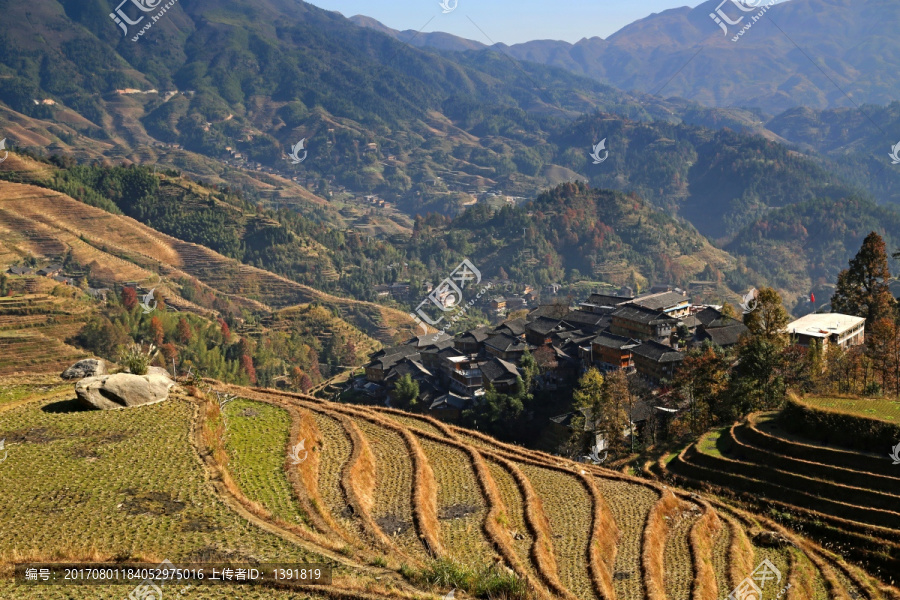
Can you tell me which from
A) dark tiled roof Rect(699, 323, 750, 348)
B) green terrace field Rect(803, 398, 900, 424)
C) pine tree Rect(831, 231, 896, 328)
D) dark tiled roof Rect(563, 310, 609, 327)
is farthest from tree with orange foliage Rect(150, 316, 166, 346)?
green terrace field Rect(803, 398, 900, 424)

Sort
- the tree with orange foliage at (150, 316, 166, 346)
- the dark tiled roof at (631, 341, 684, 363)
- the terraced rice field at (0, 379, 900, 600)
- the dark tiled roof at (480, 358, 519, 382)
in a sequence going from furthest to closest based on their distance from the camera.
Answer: the tree with orange foliage at (150, 316, 166, 346)
the dark tiled roof at (480, 358, 519, 382)
the dark tiled roof at (631, 341, 684, 363)
the terraced rice field at (0, 379, 900, 600)

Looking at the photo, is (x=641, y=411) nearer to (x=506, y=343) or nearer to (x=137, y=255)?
(x=506, y=343)

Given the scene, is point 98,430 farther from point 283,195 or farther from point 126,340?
point 283,195

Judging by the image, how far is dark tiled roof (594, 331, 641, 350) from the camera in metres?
35.1

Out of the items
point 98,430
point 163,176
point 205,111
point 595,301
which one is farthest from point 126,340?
point 205,111

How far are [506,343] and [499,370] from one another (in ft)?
15.9

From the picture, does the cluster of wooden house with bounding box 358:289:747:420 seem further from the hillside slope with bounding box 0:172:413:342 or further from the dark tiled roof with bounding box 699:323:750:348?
the hillside slope with bounding box 0:172:413:342

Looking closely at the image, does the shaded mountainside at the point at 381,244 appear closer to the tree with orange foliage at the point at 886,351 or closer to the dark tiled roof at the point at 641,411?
the dark tiled roof at the point at 641,411

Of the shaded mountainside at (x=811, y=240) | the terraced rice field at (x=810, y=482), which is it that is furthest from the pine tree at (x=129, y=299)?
the shaded mountainside at (x=811, y=240)

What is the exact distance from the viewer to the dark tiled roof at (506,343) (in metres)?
40.8

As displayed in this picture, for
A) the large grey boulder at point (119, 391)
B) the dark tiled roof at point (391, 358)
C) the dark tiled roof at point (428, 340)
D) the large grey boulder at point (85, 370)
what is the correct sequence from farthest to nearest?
the dark tiled roof at point (428, 340) < the dark tiled roof at point (391, 358) < the large grey boulder at point (85, 370) < the large grey boulder at point (119, 391)

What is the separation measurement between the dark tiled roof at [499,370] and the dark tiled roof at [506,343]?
99.1 inches

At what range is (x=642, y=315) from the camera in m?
37.5

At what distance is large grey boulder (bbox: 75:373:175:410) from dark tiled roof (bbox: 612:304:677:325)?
27342mm
